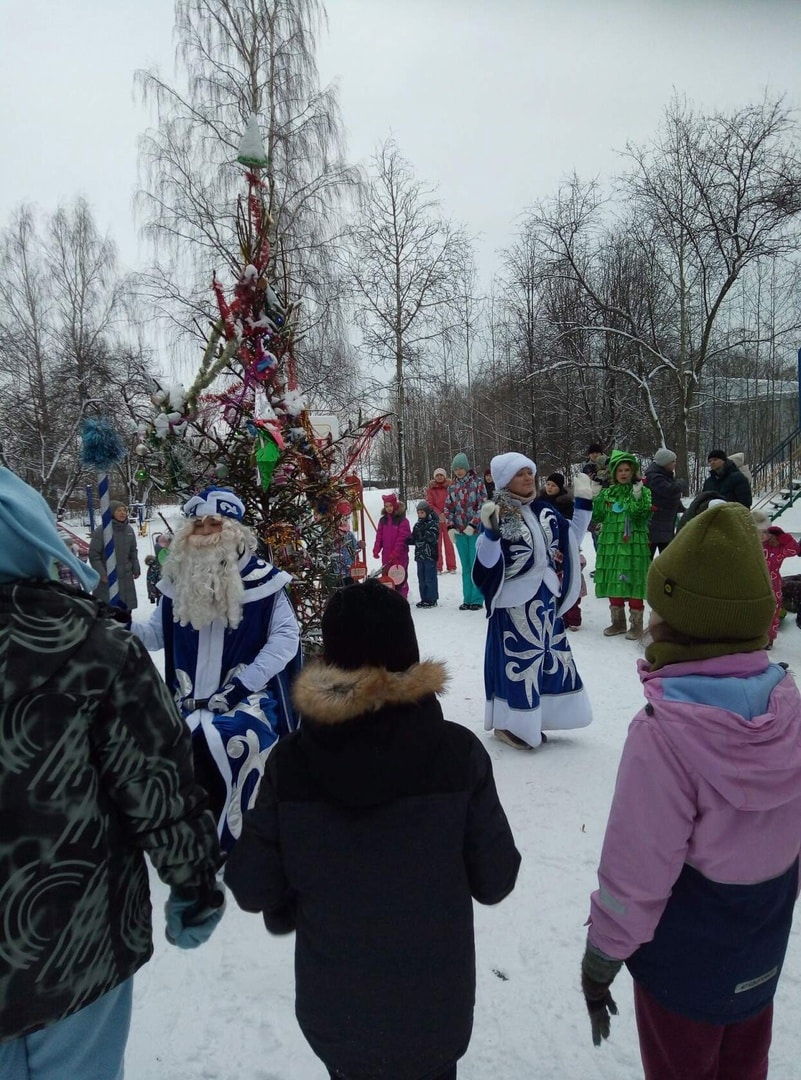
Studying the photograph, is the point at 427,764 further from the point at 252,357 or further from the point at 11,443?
the point at 11,443

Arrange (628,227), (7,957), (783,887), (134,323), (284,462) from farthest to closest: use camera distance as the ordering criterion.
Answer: (628,227) < (134,323) < (284,462) < (783,887) < (7,957)

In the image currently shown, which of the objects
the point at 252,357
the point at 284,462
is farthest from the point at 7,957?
the point at 252,357

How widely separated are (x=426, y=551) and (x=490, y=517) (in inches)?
234

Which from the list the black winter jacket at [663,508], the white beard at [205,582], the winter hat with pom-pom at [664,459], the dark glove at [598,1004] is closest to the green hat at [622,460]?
the winter hat with pom-pom at [664,459]

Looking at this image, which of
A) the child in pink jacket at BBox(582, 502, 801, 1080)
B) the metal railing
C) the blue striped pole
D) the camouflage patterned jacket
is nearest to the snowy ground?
the child in pink jacket at BBox(582, 502, 801, 1080)

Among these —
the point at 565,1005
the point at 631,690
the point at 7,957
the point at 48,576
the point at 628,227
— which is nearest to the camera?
the point at 7,957

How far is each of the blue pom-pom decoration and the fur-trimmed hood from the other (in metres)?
3.57

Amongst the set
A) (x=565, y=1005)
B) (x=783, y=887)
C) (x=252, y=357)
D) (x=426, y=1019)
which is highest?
(x=252, y=357)

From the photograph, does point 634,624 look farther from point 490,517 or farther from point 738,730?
point 738,730

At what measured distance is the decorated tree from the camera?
4027 mm

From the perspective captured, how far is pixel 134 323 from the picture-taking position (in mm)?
16062

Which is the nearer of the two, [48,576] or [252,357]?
[48,576]

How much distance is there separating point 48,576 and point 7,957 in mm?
717

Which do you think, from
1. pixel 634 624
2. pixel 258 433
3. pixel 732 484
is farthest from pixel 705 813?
pixel 732 484
